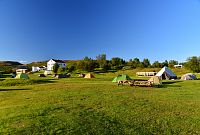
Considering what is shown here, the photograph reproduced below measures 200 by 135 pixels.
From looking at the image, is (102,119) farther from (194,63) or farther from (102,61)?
(102,61)

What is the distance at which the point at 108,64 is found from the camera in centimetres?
15488

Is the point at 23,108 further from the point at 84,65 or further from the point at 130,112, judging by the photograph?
the point at 84,65

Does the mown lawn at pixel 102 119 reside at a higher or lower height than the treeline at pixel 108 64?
lower

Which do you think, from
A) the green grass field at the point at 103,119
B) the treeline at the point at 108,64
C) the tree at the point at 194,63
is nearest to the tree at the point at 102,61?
the treeline at the point at 108,64

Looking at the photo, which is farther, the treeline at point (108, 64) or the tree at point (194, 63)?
the treeline at point (108, 64)

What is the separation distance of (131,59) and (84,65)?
55611 millimetres

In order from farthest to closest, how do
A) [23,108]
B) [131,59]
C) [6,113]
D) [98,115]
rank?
[131,59] < [23,108] < [6,113] < [98,115]

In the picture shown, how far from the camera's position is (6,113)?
20406 mm

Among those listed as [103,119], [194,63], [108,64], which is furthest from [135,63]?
[103,119]

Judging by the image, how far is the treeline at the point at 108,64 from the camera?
141875 mm

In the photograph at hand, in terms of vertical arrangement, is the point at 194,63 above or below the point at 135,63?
below

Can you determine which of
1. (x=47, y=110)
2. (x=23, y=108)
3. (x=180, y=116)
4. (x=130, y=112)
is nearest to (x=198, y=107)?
(x=180, y=116)

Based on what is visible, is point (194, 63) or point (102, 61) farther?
point (102, 61)

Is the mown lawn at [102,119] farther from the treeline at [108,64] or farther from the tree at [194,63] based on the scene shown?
the treeline at [108,64]
